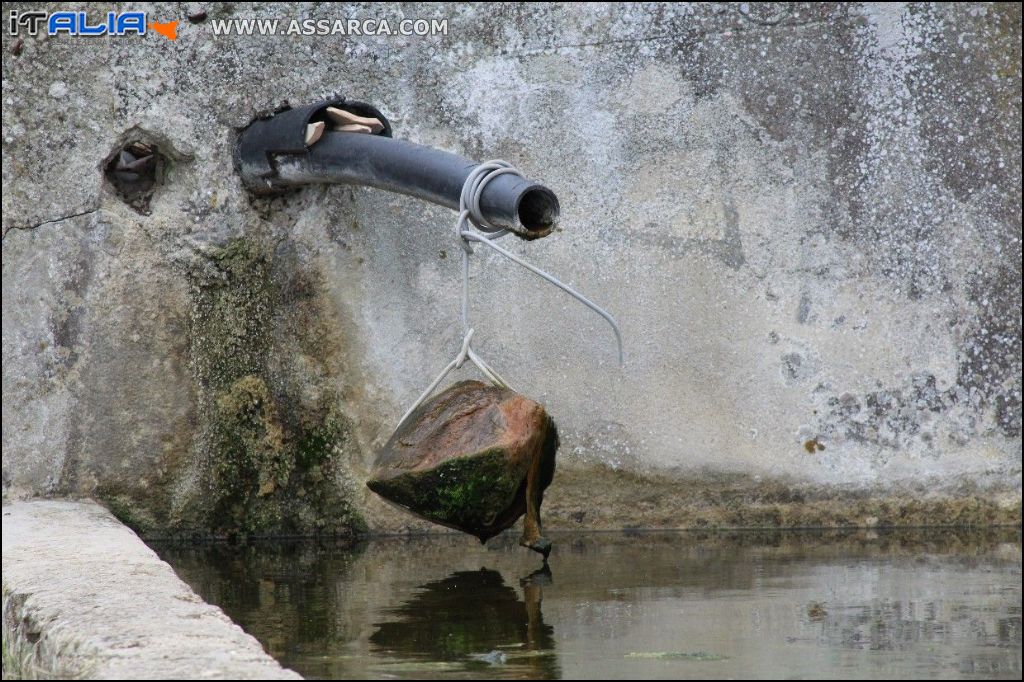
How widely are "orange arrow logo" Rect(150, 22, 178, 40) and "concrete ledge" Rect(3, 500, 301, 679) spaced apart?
6.05ft

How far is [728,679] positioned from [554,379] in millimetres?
2136

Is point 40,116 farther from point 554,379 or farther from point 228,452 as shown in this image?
point 554,379

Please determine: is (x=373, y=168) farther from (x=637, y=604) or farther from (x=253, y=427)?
(x=637, y=604)

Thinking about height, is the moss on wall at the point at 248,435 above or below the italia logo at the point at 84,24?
below

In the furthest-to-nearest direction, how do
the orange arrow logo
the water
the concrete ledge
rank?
the orange arrow logo, the water, the concrete ledge

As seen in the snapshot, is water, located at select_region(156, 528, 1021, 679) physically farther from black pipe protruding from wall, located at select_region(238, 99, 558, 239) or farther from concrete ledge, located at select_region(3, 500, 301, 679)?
black pipe protruding from wall, located at select_region(238, 99, 558, 239)

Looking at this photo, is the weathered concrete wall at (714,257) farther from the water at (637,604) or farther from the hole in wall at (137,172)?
the hole in wall at (137,172)

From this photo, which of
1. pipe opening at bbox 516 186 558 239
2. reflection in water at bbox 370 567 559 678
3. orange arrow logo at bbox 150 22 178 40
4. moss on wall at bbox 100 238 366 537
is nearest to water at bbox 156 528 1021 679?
reflection in water at bbox 370 567 559 678

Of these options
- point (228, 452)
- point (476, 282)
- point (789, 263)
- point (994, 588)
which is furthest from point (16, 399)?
point (994, 588)

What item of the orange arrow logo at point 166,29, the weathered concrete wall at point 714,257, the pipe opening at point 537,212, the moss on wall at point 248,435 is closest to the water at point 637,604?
the moss on wall at point 248,435

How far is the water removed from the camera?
2.95 m

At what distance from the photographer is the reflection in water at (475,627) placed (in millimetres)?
2996

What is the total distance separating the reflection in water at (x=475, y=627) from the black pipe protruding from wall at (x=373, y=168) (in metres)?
1.02

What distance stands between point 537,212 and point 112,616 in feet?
4.71
